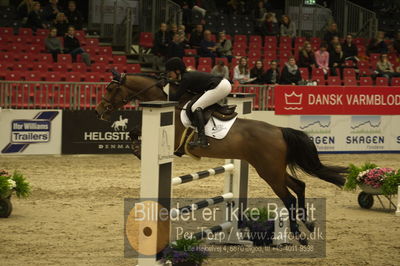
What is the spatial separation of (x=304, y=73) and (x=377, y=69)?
8.29 ft

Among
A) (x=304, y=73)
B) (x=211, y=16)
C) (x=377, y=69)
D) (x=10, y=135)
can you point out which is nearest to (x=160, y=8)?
(x=211, y=16)

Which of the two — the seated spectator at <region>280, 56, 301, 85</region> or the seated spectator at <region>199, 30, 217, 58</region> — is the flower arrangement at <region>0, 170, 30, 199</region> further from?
the seated spectator at <region>199, 30, 217, 58</region>

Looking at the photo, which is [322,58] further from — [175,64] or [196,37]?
[175,64]

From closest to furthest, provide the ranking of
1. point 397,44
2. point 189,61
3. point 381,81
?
point 189,61 < point 381,81 < point 397,44

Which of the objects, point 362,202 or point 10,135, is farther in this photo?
point 10,135

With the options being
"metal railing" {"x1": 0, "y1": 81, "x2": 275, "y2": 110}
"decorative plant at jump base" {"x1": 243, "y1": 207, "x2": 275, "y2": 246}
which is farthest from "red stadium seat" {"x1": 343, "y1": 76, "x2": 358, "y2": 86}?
"decorative plant at jump base" {"x1": 243, "y1": 207, "x2": 275, "y2": 246}

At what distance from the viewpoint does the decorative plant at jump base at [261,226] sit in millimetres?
9000

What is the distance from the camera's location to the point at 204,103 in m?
9.50

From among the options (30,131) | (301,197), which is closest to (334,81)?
(30,131)

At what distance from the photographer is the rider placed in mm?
9469

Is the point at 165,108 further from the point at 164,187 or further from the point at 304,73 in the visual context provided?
the point at 304,73

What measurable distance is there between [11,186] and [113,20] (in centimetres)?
1221

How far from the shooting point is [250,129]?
9312mm

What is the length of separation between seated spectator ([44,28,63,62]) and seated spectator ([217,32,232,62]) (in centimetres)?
450
